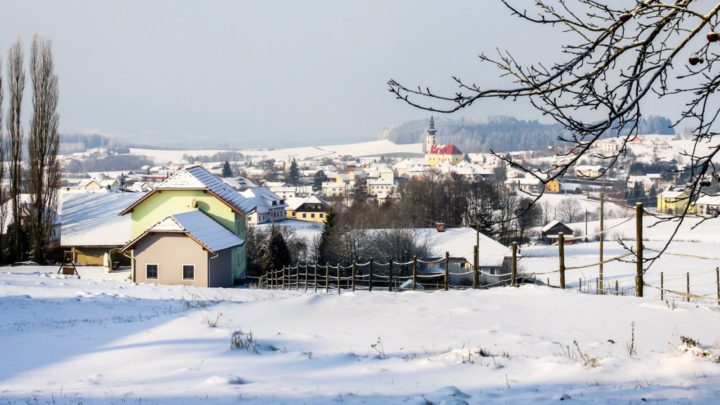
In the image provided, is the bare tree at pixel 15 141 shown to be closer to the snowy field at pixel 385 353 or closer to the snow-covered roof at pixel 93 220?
the snow-covered roof at pixel 93 220

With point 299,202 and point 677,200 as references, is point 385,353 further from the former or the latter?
point 299,202

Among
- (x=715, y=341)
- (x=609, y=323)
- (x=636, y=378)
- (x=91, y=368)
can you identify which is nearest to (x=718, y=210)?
(x=636, y=378)

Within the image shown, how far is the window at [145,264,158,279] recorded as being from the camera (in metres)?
23.4

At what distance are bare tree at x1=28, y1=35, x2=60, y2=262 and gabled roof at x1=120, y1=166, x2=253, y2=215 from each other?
21.9 ft

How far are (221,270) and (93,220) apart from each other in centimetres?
1340

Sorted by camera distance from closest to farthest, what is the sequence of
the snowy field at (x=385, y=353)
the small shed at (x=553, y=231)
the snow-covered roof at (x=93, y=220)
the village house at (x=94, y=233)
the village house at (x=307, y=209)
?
the snowy field at (x=385, y=353)
the village house at (x=94, y=233)
the snow-covered roof at (x=93, y=220)
the small shed at (x=553, y=231)
the village house at (x=307, y=209)

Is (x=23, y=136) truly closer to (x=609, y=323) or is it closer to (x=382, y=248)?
(x=382, y=248)

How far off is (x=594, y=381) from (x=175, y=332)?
4468 millimetres

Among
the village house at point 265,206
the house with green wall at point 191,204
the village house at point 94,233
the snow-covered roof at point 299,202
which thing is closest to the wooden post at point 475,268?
the house with green wall at point 191,204

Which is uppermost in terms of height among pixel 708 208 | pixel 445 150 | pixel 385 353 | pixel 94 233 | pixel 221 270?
pixel 445 150

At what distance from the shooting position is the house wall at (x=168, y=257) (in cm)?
2328

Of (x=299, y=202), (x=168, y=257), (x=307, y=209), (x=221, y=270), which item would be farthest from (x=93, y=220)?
(x=299, y=202)

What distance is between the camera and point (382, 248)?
116 feet

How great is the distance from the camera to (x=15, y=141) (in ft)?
105
